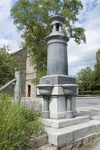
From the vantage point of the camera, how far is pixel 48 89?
4504 millimetres

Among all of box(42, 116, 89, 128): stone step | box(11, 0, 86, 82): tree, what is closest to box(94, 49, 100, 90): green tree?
box(11, 0, 86, 82): tree

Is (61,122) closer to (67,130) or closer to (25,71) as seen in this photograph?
(67,130)

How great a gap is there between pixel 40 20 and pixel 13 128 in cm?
1255

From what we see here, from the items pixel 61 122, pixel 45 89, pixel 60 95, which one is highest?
pixel 45 89

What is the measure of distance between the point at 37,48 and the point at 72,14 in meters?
4.01

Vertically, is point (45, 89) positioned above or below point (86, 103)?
above

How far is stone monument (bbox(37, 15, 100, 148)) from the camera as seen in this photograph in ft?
13.4

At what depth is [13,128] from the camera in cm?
274

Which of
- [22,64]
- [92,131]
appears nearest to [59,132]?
[92,131]

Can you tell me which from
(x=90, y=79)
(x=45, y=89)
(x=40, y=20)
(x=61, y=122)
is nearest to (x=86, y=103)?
(x=40, y=20)

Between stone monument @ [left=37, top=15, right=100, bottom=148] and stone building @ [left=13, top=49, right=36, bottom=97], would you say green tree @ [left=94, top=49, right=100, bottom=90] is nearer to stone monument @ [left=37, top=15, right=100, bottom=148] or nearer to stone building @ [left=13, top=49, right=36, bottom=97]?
stone building @ [left=13, top=49, right=36, bottom=97]

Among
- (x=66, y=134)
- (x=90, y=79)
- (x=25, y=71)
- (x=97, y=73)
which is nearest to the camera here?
(x=66, y=134)

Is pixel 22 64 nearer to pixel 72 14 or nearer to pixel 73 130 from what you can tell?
pixel 72 14

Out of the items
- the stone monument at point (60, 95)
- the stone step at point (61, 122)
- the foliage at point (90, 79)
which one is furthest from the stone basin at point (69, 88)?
the foliage at point (90, 79)
